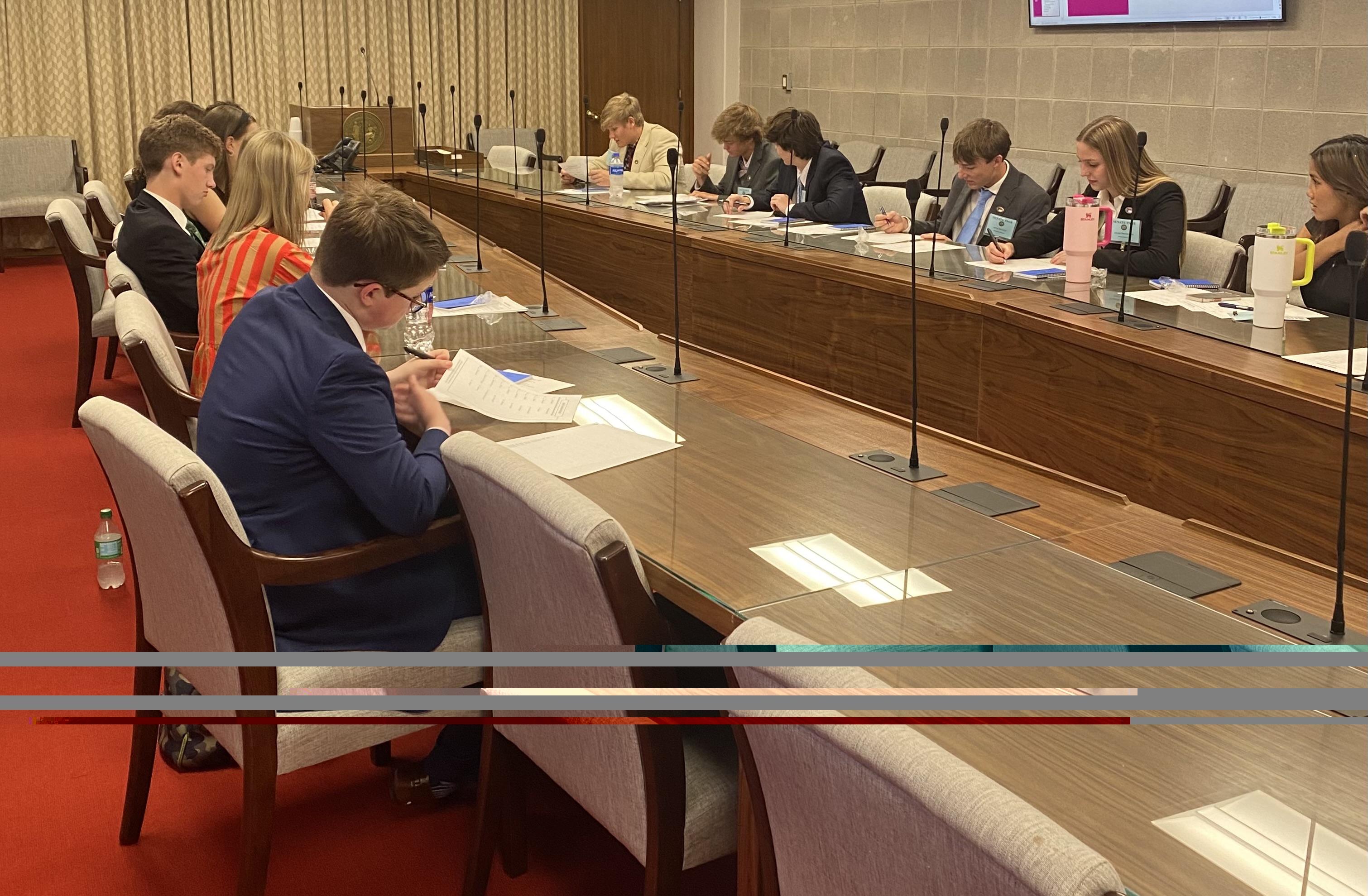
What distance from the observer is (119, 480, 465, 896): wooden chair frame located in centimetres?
151

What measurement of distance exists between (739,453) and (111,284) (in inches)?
64.7

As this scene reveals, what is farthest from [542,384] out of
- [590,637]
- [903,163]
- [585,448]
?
[903,163]

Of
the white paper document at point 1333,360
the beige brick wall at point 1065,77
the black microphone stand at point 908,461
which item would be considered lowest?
the black microphone stand at point 908,461

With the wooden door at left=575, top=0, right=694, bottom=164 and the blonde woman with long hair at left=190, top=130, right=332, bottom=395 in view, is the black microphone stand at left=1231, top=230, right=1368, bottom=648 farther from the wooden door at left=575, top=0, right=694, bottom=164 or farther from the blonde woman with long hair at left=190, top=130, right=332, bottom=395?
the wooden door at left=575, top=0, right=694, bottom=164

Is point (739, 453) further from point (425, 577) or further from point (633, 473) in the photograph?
point (425, 577)

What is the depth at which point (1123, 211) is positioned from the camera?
11.9 feet

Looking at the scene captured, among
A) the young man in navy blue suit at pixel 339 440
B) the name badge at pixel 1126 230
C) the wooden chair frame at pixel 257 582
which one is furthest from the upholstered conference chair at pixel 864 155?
the wooden chair frame at pixel 257 582

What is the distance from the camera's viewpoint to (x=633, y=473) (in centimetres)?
183

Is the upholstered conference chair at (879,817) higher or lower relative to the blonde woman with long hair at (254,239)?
lower

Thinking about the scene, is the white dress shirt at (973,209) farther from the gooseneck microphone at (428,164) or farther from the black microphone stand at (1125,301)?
the gooseneck microphone at (428,164)

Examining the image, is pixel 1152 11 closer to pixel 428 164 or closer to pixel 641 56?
pixel 428 164

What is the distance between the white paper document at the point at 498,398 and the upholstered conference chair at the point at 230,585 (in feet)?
1.17

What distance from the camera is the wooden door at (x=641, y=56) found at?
9156 millimetres

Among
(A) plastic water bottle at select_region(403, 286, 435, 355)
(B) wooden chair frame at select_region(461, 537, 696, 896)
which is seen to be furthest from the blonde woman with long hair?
(B) wooden chair frame at select_region(461, 537, 696, 896)
